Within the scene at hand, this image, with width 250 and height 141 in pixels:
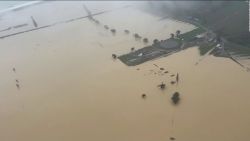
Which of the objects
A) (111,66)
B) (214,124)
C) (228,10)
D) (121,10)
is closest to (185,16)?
(228,10)

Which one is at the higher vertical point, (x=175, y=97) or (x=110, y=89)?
(x=110, y=89)

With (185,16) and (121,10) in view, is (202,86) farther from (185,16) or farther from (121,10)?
(121,10)

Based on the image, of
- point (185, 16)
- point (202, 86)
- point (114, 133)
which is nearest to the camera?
point (114, 133)

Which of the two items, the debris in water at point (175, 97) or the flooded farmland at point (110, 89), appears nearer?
the flooded farmland at point (110, 89)

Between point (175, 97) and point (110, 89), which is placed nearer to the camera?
point (175, 97)

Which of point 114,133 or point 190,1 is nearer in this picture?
point 114,133

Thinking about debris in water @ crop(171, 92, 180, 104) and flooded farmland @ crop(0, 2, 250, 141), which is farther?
debris in water @ crop(171, 92, 180, 104)

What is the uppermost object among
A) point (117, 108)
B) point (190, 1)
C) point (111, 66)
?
point (190, 1)

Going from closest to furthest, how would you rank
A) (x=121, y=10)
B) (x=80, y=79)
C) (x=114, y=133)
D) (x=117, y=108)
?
(x=114, y=133) → (x=117, y=108) → (x=80, y=79) → (x=121, y=10)
